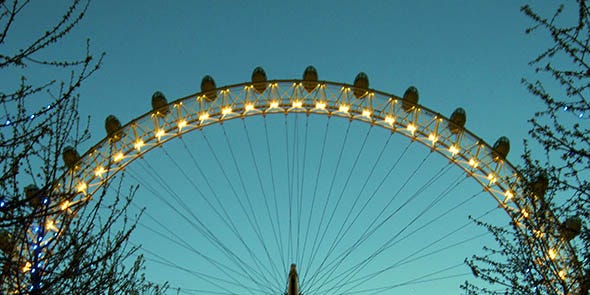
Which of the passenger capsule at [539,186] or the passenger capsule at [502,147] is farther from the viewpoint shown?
the passenger capsule at [502,147]

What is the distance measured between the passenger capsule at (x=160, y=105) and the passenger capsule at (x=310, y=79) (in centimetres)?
565

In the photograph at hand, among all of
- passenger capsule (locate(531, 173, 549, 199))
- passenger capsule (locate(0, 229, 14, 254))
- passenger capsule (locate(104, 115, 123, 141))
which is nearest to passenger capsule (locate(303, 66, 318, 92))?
passenger capsule (locate(104, 115, 123, 141))

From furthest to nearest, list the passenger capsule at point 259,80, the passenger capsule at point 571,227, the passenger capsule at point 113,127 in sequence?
1. the passenger capsule at point 259,80
2. the passenger capsule at point 113,127
3. the passenger capsule at point 571,227

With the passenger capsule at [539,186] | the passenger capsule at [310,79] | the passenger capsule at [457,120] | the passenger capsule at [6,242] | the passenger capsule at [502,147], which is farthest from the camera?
the passenger capsule at [310,79]

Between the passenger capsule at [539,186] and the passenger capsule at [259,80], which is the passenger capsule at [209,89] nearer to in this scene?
the passenger capsule at [259,80]

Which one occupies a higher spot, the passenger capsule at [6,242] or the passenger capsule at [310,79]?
the passenger capsule at [310,79]

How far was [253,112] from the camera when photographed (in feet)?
77.2

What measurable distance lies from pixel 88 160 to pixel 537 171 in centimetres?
1756

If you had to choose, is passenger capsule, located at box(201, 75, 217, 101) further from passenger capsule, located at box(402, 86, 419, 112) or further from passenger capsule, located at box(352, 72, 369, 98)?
passenger capsule, located at box(402, 86, 419, 112)

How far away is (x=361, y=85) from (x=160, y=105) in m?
8.09

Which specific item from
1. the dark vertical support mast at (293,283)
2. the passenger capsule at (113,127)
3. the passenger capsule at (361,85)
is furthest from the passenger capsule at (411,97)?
the passenger capsule at (113,127)

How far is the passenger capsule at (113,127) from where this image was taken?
22.7 meters

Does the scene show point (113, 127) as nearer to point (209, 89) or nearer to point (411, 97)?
point (209, 89)

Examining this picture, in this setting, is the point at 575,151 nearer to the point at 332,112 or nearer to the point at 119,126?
the point at 332,112
